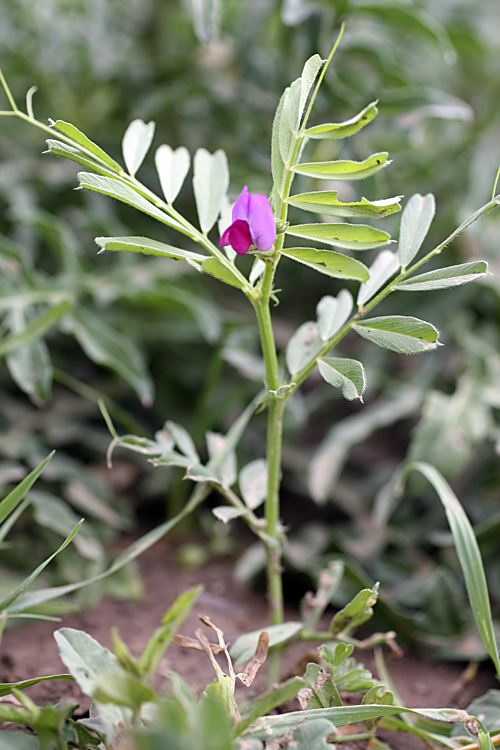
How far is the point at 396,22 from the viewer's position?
108 centimetres

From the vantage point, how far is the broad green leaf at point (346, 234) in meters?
0.44

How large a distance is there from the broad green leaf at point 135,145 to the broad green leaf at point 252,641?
409mm

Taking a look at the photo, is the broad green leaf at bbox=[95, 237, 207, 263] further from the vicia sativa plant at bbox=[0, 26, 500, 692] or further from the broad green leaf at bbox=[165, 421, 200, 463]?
the broad green leaf at bbox=[165, 421, 200, 463]

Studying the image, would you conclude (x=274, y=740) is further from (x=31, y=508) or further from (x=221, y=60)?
(x=221, y=60)

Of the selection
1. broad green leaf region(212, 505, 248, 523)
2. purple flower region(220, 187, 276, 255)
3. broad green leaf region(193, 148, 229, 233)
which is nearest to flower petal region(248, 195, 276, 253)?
purple flower region(220, 187, 276, 255)

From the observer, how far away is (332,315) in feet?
1.86

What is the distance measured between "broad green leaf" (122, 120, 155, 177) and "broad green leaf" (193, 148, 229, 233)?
0.15 ft

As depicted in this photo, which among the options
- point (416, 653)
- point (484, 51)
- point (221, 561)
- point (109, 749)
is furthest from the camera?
point (484, 51)

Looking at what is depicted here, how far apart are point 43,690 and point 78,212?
815mm

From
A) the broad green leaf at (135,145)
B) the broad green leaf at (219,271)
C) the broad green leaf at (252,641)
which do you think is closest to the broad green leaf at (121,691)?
the broad green leaf at (252,641)

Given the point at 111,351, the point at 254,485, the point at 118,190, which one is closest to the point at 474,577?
the point at 254,485

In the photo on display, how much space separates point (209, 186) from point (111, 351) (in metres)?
0.39

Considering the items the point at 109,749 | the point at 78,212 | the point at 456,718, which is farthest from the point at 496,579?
the point at 78,212

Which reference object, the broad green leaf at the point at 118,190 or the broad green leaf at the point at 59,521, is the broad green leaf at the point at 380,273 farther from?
the broad green leaf at the point at 59,521
